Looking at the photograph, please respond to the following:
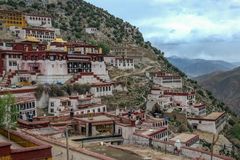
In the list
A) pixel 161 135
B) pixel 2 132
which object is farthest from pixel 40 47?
Result: pixel 2 132

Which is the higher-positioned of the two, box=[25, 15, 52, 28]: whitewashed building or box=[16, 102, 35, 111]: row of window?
box=[25, 15, 52, 28]: whitewashed building

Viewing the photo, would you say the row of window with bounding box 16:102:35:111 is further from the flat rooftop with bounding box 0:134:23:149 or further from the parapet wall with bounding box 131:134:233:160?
the flat rooftop with bounding box 0:134:23:149

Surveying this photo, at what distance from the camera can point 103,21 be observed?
413ft

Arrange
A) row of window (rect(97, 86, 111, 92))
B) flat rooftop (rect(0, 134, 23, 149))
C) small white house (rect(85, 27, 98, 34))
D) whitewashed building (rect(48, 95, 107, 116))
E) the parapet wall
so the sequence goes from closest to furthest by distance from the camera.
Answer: flat rooftop (rect(0, 134, 23, 149))
the parapet wall
whitewashed building (rect(48, 95, 107, 116))
row of window (rect(97, 86, 111, 92))
small white house (rect(85, 27, 98, 34))

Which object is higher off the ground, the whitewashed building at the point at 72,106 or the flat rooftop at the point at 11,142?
the flat rooftop at the point at 11,142

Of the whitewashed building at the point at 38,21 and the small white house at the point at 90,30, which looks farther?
the small white house at the point at 90,30

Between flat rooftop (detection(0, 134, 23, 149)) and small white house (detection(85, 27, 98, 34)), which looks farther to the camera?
small white house (detection(85, 27, 98, 34))

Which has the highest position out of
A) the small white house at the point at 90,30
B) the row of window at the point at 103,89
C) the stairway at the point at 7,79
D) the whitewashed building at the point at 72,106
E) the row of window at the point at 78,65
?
the small white house at the point at 90,30

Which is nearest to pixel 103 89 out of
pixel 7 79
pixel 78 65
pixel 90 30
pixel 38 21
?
pixel 78 65

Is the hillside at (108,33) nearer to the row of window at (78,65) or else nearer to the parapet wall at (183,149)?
the row of window at (78,65)

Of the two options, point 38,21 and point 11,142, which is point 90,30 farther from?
point 11,142

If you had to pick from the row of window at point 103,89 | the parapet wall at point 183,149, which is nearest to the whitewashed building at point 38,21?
the row of window at point 103,89

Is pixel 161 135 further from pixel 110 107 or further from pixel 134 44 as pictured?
pixel 134 44

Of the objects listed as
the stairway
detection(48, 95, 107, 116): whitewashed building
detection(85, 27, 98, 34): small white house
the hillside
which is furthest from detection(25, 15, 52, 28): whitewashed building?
detection(48, 95, 107, 116): whitewashed building
